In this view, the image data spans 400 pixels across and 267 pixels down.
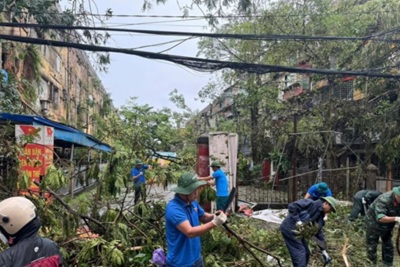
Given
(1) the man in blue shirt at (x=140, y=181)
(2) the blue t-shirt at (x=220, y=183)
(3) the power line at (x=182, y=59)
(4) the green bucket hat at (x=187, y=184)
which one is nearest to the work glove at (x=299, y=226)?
(4) the green bucket hat at (x=187, y=184)

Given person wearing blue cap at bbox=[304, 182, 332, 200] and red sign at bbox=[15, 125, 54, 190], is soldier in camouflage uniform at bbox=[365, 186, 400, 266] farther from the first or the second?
red sign at bbox=[15, 125, 54, 190]

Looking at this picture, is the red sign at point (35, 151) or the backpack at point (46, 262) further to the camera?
the red sign at point (35, 151)

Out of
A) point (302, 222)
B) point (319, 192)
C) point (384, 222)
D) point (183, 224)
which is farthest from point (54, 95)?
point (183, 224)

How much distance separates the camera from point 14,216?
7.43 ft

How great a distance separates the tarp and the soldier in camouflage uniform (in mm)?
4114

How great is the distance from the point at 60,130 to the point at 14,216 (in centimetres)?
703

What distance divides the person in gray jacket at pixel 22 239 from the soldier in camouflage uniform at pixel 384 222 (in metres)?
4.96

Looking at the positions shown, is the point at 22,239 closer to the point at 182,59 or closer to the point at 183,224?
the point at 183,224

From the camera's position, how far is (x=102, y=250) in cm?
461

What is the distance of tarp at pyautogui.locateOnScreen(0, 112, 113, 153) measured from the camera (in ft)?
21.4

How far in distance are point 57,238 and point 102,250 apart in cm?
73

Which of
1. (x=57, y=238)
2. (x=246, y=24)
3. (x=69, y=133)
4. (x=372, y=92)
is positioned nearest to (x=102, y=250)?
(x=57, y=238)

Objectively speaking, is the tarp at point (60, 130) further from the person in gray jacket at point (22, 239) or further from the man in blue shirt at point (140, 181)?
the person in gray jacket at point (22, 239)

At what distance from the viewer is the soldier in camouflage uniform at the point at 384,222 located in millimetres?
5734
